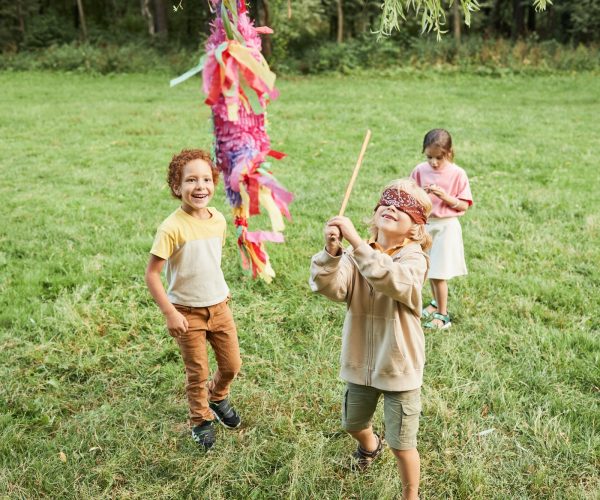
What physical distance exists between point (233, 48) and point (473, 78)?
13.7 metres

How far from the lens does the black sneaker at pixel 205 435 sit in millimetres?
2307

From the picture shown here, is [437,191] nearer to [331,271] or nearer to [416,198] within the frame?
[416,198]

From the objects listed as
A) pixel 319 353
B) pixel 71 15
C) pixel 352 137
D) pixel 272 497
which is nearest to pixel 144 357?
pixel 319 353

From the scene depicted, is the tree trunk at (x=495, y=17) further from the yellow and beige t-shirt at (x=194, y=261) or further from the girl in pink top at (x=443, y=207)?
the yellow and beige t-shirt at (x=194, y=261)

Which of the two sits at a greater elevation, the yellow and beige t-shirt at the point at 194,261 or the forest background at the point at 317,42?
the forest background at the point at 317,42

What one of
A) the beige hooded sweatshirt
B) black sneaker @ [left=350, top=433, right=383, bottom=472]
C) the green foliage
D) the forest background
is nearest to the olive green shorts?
the beige hooded sweatshirt

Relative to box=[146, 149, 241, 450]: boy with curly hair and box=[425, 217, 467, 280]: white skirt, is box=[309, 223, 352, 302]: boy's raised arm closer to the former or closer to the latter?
box=[146, 149, 241, 450]: boy with curly hair

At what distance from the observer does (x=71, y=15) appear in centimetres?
2814

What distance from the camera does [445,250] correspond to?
3.26 metres

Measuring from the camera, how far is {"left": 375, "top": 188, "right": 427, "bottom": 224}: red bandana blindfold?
1771mm

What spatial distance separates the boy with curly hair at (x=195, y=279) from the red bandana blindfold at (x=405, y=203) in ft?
2.42

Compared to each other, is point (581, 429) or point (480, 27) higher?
point (480, 27)

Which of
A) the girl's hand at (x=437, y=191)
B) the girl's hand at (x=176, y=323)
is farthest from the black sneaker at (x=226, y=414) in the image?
the girl's hand at (x=437, y=191)

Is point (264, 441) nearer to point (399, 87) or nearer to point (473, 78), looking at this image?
point (399, 87)
